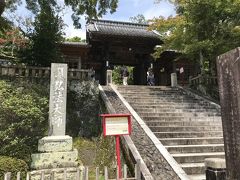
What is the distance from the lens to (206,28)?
1388cm

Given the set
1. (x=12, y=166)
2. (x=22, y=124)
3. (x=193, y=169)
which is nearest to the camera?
(x=193, y=169)

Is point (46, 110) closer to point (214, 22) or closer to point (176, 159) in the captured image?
point (176, 159)

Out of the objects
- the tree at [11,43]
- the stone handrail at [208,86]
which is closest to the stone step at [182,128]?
the stone handrail at [208,86]

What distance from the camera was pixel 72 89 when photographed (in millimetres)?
12781

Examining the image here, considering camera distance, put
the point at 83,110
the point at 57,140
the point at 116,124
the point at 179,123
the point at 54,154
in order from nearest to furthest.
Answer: the point at 116,124
the point at 54,154
the point at 57,140
the point at 179,123
the point at 83,110

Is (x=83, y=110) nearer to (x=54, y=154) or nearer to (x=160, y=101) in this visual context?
(x=160, y=101)

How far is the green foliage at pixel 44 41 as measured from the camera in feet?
44.3

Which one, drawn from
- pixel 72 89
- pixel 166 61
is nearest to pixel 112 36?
pixel 166 61

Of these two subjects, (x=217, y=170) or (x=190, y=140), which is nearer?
(x=217, y=170)

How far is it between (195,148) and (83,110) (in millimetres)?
6170

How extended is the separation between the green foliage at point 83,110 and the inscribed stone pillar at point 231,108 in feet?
28.9

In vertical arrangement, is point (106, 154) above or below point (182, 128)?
below

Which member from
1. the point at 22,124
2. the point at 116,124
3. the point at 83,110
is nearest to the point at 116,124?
the point at 116,124

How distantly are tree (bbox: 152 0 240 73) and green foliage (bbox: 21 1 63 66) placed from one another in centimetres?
626
